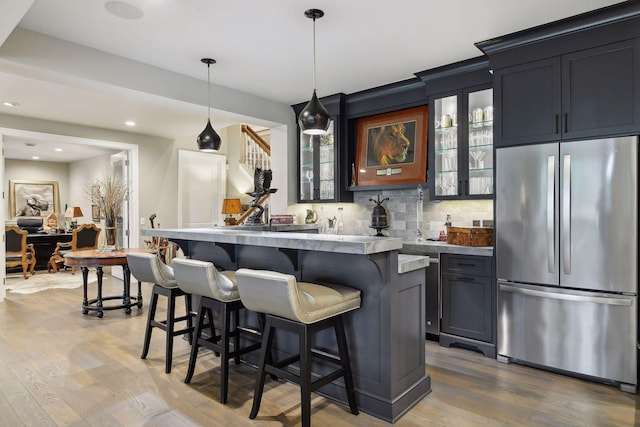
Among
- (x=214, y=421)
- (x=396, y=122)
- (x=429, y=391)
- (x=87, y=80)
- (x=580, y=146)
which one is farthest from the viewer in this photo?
(x=396, y=122)

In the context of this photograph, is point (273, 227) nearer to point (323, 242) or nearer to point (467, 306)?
point (467, 306)

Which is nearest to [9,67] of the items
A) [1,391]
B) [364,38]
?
[1,391]

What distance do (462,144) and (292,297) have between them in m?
2.68

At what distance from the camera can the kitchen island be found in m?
2.37

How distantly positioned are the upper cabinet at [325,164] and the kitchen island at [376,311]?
2.44 metres

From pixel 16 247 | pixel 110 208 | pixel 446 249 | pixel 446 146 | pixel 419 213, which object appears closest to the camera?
pixel 446 249

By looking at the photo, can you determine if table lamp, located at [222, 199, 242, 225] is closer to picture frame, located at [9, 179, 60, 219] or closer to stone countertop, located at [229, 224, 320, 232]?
stone countertop, located at [229, 224, 320, 232]

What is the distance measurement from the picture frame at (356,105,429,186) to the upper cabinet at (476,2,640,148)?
1.15m

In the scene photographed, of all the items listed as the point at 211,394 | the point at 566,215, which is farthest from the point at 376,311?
the point at 566,215

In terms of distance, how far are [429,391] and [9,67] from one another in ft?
13.5

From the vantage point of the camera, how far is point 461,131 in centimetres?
398

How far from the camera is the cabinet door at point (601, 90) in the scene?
2.84m

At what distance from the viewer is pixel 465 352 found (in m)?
3.60

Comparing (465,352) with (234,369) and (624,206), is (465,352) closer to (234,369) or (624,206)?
(624,206)
